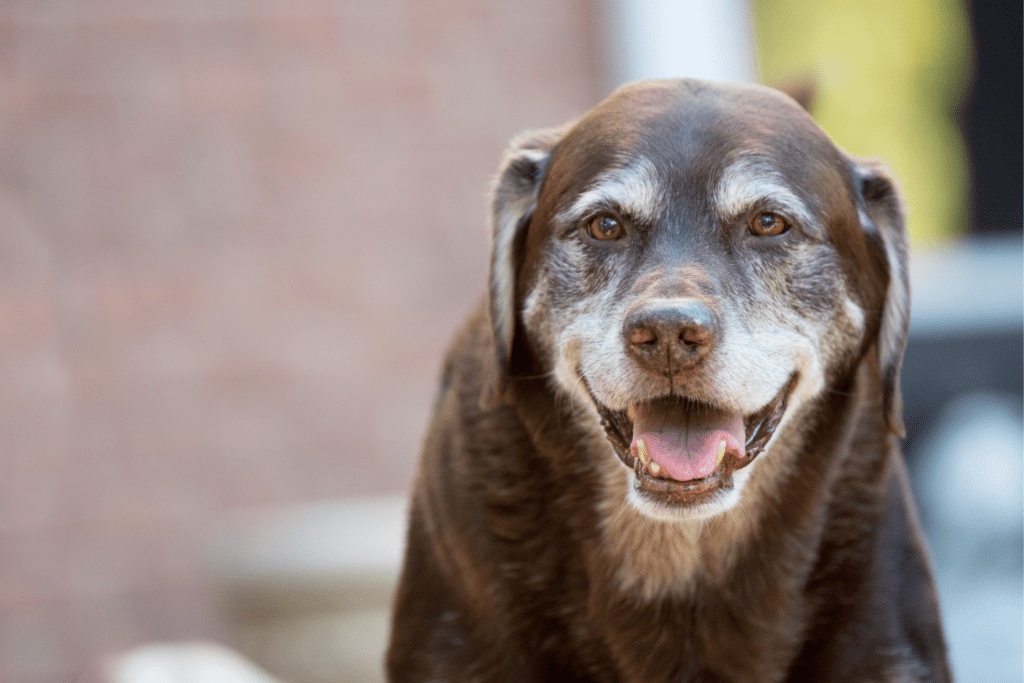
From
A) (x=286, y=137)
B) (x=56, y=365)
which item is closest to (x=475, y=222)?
(x=286, y=137)

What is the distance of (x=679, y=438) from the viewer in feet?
7.59

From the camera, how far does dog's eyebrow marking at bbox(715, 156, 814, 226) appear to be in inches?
93.1

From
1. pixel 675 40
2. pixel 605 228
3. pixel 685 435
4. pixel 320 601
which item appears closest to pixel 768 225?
pixel 605 228

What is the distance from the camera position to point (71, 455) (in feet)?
20.8

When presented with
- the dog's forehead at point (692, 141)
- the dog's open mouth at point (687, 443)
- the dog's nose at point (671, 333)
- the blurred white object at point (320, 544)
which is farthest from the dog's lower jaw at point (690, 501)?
the blurred white object at point (320, 544)

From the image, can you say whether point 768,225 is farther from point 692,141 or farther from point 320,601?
point 320,601

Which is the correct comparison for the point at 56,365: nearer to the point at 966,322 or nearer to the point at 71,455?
the point at 71,455

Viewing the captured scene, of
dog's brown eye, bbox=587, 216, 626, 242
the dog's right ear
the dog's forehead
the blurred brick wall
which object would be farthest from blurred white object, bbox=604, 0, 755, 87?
dog's brown eye, bbox=587, 216, 626, 242

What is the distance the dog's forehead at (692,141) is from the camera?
2.39m

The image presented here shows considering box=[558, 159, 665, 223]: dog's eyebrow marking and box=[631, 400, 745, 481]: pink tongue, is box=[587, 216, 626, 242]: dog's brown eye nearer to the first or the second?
box=[558, 159, 665, 223]: dog's eyebrow marking

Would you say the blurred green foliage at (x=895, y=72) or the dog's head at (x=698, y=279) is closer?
the dog's head at (x=698, y=279)

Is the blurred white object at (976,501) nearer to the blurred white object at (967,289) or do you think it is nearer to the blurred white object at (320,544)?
the blurred white object at (967,289)

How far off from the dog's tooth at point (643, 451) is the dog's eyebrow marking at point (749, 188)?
19.5 inches

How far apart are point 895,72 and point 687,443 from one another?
5606 millimetres
